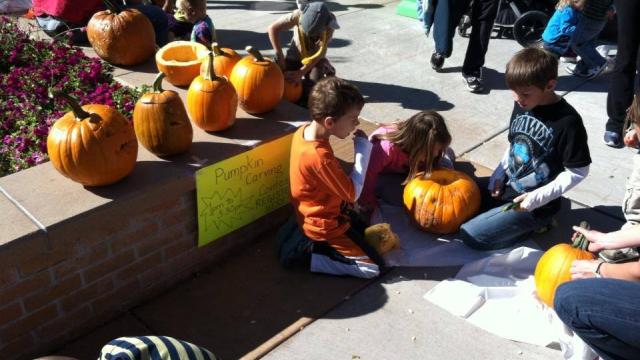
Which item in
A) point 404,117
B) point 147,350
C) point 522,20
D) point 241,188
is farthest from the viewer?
point 522,20

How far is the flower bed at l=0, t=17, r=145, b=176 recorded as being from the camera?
3697 mm

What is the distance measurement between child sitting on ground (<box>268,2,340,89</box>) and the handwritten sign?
4.43 feet

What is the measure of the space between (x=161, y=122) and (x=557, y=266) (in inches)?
83.4

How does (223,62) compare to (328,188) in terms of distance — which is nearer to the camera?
(328,188)

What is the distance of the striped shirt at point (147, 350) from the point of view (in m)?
1.75

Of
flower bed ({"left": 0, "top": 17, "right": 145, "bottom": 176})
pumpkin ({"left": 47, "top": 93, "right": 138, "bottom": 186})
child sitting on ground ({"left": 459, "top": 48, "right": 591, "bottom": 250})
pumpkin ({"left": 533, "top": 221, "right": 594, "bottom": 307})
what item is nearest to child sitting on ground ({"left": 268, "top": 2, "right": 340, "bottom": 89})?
flower bed ({"left": 0, "top": 17, "right": 145, "bottom": 176})

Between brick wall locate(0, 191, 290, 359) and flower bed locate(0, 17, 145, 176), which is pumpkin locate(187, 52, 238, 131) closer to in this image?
brick wall locate(0, 191, 290, 359)

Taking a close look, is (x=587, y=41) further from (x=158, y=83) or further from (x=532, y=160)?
(x=158, y=83)

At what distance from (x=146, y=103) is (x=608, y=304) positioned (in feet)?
7.56

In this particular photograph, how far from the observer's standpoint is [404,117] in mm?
5168

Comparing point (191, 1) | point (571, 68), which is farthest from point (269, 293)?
point (571, 68)

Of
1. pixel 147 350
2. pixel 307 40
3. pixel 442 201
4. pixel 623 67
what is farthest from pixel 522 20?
pixel 147 350

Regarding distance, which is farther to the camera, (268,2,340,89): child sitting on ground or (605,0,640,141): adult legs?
(268,2,340,89): child sitting on ground

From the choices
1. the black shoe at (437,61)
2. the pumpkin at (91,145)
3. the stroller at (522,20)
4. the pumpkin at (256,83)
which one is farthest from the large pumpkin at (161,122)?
the stroller at (522,20)
